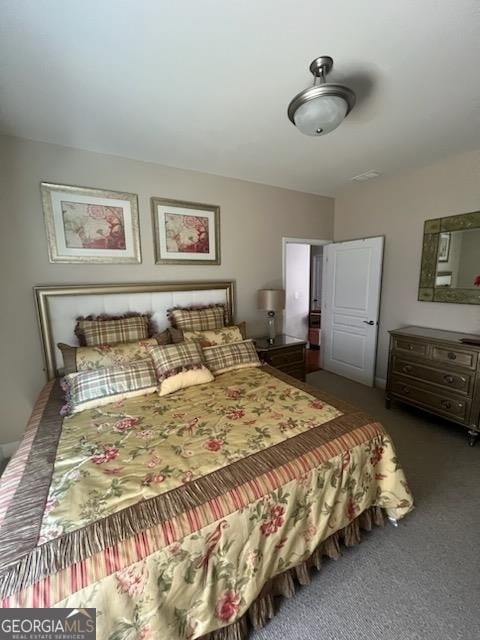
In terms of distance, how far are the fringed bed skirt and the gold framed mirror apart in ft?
7.58

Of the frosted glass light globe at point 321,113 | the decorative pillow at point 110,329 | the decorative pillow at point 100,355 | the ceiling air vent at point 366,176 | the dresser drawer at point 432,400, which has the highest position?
the ceiling air vent at point 366,176

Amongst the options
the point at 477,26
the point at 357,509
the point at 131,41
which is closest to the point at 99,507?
the point at 357,509

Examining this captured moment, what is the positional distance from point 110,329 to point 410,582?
2501 mm

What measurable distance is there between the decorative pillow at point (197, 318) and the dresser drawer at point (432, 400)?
78.4 inches

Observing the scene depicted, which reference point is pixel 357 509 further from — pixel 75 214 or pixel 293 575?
pixel 75 214

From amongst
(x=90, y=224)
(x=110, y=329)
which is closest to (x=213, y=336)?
(x=110, y=329)

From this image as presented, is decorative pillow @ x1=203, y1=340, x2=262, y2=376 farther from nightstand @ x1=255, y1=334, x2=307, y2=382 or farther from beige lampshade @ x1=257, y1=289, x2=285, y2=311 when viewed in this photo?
beige lampshade @ x1=257, y1=289, x2=285, y2=311

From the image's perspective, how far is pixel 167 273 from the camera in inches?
109

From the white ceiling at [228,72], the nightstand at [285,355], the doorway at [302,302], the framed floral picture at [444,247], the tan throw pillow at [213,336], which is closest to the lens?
the white ceiling at [228,72]

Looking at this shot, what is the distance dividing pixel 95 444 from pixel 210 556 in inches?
30.2

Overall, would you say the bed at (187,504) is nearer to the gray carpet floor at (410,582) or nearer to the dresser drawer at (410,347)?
the gray carpet floor at (410,582)

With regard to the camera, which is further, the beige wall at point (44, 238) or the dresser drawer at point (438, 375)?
the dresser drawer at point (438, 375)

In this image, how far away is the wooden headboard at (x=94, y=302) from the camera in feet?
7.34

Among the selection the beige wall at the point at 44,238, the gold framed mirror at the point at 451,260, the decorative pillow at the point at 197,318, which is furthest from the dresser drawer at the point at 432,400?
the decorative pillow at the point at 197,318
